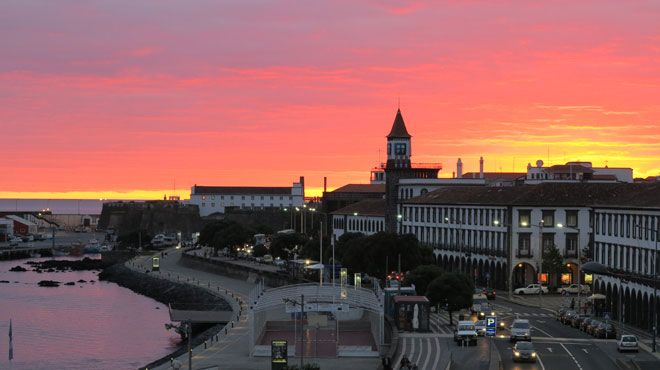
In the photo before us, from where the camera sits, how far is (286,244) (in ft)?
541

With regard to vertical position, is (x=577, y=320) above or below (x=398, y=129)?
below

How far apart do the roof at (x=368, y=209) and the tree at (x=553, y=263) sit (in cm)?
5207

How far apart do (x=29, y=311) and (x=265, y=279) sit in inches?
1044

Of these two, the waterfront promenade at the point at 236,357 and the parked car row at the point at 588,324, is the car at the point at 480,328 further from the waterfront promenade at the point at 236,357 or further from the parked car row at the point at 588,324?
the waterfront promenade at the point at 236,357

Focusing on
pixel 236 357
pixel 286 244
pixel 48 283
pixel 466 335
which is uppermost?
pixel 286 244

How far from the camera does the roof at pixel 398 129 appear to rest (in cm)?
16625

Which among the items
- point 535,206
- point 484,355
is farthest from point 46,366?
Answer: point 535,206

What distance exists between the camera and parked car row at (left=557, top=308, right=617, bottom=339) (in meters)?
77.9

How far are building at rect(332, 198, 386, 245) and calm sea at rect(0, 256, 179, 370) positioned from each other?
34.7 m

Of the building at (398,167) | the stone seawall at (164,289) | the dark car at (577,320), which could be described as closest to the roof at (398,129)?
the building at (398,167)

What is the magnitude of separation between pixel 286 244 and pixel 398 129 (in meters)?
21.3

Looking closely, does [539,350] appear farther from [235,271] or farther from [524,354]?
[235,271]

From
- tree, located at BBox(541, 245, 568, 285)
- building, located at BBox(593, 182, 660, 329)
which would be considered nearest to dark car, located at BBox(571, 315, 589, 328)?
building, located at BBox(593, 182, 660, 329)

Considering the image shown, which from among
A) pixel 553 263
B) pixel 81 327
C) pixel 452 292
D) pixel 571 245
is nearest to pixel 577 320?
pixel 452 292
